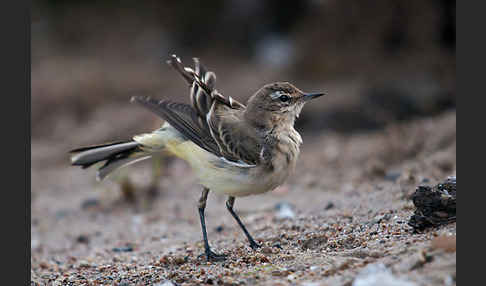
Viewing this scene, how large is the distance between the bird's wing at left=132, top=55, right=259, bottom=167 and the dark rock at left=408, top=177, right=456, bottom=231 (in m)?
1.54

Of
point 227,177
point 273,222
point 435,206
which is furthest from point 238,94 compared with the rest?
point 435,206

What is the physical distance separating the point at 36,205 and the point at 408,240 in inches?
270

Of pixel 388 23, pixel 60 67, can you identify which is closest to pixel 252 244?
pixel 388 23

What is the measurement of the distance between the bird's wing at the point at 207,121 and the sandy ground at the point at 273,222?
995 mm

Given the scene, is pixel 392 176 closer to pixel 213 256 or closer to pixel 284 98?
pixel 284 98

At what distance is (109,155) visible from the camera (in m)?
5.86

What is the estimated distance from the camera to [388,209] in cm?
570

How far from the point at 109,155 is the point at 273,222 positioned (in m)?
2.23

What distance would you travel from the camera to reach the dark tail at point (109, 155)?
19.0 ft

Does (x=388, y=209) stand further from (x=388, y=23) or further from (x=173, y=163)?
(x=388, y=23)

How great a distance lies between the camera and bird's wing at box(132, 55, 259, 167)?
5223 mm

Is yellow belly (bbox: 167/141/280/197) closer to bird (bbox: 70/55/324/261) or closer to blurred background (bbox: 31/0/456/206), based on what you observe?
A: bird (bbox: 70/55/324/261)

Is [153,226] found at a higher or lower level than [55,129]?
lower

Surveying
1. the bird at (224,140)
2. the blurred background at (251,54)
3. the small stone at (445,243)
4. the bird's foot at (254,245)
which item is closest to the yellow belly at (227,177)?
the bird at (224,140)
